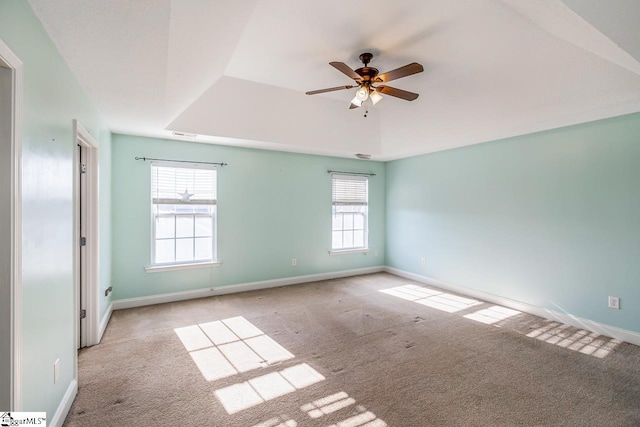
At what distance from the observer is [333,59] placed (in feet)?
9.55

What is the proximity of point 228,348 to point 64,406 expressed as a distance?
50.4 inches

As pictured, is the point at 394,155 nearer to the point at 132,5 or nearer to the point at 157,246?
the point at 157,246

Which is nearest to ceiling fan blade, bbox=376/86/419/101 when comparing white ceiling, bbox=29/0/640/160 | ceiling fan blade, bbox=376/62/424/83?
ceiling fan blade, bbox=376/62/424/83

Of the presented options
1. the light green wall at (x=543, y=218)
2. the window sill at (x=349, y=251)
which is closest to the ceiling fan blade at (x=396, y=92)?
the light green wall at (x=543, y=218)

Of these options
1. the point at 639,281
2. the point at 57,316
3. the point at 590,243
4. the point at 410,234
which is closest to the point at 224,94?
the point at 57,316

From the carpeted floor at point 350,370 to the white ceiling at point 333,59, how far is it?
2.37m

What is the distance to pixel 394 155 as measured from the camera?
5.55m

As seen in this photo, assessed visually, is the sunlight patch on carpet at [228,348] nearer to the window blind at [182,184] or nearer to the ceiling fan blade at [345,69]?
the window blind at [182,184]

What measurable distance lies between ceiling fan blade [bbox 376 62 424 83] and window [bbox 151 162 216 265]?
9.83 ft

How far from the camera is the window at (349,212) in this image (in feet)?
19.1

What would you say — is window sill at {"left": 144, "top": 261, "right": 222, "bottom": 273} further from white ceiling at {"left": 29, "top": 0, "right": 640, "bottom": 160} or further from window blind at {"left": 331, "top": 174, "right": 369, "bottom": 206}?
window blind at {"left": 331, "top": 174, "right": 369, "bottom": 206}

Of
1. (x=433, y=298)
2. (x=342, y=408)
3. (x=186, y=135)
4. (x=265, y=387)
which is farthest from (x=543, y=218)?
(x=186, y=135)

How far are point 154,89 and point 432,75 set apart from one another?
268 cm

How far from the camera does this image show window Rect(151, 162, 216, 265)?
4246mm
